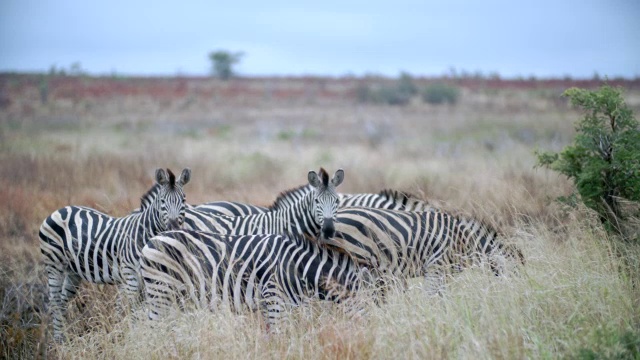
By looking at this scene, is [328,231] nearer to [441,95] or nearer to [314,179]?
[314,179]

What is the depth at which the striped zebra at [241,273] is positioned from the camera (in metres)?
6.73

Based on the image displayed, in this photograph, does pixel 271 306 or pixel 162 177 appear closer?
pixel 271 306

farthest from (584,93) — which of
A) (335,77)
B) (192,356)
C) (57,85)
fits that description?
(335,77)

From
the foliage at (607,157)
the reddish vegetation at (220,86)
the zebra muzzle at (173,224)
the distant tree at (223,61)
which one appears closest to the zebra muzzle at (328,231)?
the zebra muzzle at (173,224)

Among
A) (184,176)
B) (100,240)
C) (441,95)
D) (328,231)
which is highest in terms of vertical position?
(441,95)

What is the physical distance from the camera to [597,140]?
8.37m

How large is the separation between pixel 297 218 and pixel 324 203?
64 cm

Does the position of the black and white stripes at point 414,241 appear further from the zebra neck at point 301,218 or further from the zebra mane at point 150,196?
the zebra mane at point 150,196

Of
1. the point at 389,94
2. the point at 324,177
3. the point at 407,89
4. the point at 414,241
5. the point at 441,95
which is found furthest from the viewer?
the point at 407,89

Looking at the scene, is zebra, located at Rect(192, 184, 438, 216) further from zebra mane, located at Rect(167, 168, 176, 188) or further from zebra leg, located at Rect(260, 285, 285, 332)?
zebra leg, located at Rect(260, 285, 285, 332)

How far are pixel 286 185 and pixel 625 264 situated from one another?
907 cm

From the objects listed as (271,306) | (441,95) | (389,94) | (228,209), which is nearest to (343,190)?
(228,209)

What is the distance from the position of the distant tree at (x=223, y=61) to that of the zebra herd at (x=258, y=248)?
54.3m

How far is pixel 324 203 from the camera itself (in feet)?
25.6
